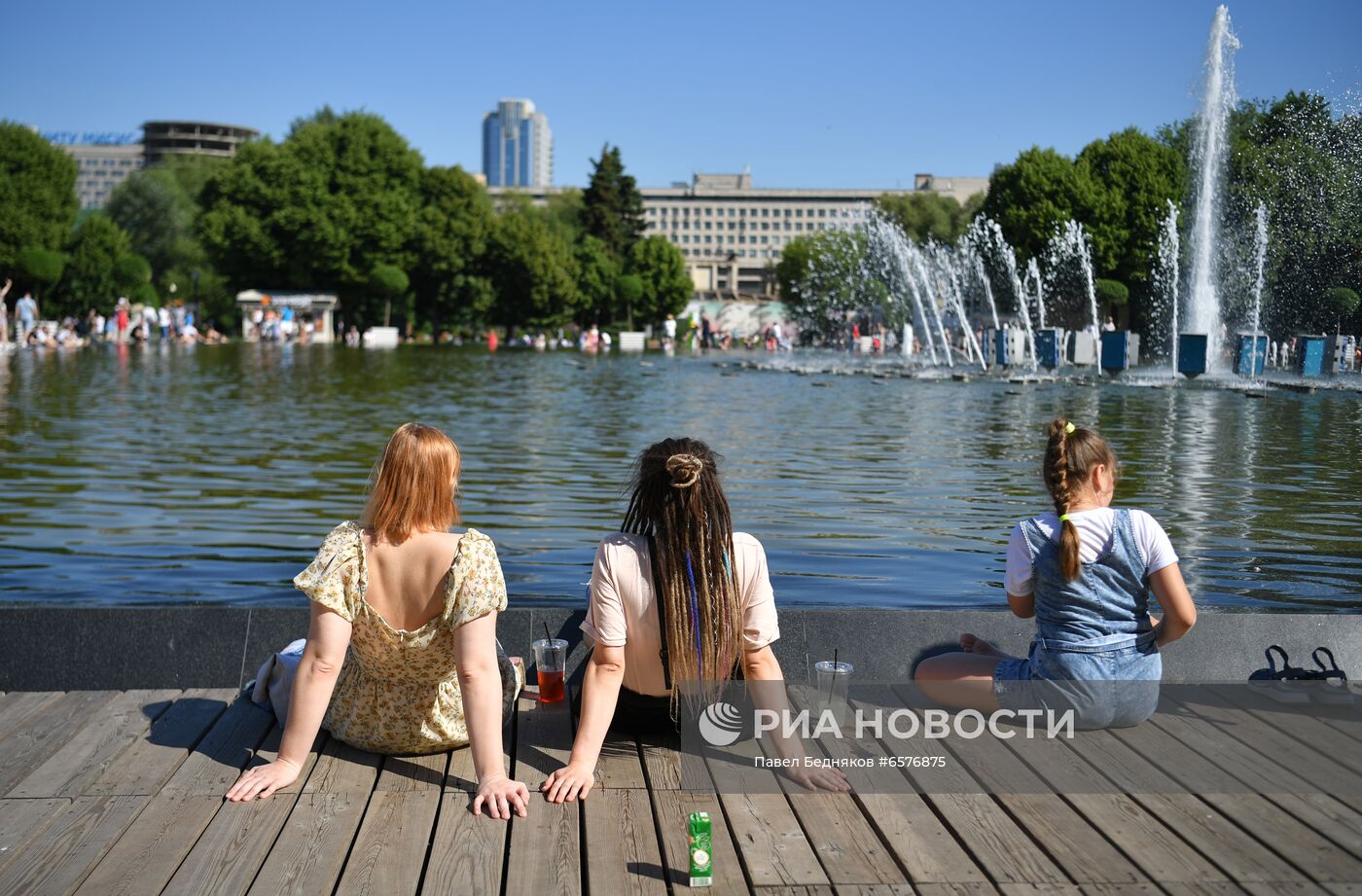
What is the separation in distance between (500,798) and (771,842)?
0.80m

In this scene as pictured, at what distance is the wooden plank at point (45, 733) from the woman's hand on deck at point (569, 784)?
1613 mm

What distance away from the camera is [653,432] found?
1944cm

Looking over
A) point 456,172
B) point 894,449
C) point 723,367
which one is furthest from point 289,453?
point 456,172

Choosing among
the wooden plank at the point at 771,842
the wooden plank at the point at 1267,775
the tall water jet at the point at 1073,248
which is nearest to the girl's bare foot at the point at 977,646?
the wooden plank at the point at 1267,775

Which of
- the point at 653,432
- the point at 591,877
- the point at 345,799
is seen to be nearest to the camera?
the point at 591,877

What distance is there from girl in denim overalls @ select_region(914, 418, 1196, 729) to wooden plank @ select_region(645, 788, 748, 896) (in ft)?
4.20

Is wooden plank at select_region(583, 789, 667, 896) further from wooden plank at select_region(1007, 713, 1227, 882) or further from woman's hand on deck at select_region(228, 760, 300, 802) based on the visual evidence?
wooden plank at select_region(1007, 713, 1227, 882)

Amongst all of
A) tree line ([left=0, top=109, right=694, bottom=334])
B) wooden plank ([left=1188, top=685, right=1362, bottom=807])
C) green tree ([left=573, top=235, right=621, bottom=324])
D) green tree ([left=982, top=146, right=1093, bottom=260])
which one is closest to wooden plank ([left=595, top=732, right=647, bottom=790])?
wooden plank ([left=1188, top=685, right=1362, bottom=807])

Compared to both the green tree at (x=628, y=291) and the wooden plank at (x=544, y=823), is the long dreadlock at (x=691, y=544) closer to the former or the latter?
the wooden plank at (x=544, y=823)

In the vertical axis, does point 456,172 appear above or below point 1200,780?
above

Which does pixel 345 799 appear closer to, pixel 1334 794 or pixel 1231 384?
pixel 1334 794

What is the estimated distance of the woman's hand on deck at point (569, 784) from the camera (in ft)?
13.1

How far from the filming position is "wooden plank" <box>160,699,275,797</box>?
161 inches

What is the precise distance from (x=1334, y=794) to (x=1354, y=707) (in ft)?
3.26
